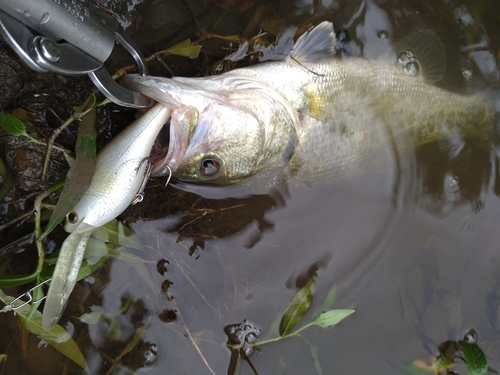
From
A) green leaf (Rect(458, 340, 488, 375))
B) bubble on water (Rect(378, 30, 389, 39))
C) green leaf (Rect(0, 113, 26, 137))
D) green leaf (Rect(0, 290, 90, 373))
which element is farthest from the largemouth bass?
green leaf (Rect(458, 340, 488, 375))

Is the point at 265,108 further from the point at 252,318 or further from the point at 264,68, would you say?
the point at 252,318

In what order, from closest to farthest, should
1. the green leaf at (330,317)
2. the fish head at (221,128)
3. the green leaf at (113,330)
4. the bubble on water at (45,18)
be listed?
the bubble on water at (45,18)
the fish head at (221,128)
the green leaf at (330,317)
the green leaf at (113,330)

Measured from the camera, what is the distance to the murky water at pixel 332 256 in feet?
9.60

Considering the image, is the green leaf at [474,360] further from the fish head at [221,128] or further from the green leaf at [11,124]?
the green leaf at [11,124]

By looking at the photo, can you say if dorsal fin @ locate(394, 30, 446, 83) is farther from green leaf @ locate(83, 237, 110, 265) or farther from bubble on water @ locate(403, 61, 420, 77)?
green leaf @ locate(83, 237, 110, 265)

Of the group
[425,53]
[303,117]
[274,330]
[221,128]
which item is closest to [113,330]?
[274,330]

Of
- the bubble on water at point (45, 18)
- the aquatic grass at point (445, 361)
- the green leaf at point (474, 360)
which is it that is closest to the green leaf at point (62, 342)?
the bubble on water at point (45, 18)

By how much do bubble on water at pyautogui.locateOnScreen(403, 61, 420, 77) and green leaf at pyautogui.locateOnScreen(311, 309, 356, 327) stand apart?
6.08 feet

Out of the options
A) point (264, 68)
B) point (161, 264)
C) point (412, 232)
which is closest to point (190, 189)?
point (161, 264)

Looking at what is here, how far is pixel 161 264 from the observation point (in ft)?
9.80

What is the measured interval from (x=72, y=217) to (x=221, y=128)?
0.97 metres

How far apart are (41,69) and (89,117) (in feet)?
2.48

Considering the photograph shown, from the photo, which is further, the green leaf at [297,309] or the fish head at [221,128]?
the green leaf at [297,309]

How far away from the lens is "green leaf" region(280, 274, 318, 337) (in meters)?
2.95
